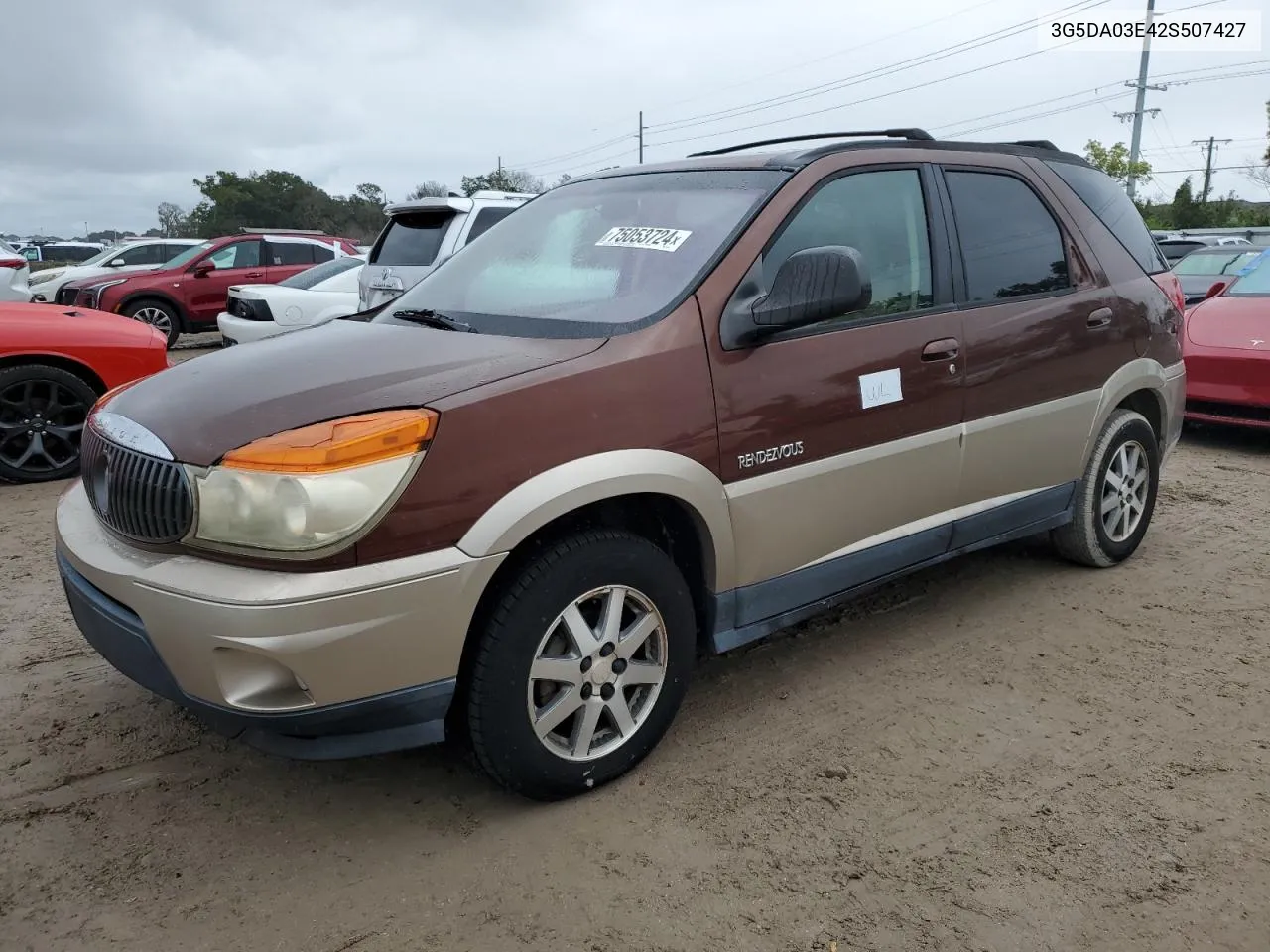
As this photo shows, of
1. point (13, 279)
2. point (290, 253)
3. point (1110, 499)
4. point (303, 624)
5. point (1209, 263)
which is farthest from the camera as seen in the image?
point (290, 253)

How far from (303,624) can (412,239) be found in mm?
6481

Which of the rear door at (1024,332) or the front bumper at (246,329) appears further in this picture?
the front bumper at (246,329)

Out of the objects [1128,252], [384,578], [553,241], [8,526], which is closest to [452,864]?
[384,578]

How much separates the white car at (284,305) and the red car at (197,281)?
3783 mm

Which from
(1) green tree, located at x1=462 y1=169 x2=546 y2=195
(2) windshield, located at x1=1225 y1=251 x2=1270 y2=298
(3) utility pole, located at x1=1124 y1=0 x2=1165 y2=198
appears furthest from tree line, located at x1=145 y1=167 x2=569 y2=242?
(2) windshield, located at x1=1225 y1=251 x2=1270 y2=298

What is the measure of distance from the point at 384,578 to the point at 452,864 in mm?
804

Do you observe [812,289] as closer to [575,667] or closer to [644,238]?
[644,238]

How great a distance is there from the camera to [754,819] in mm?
2631

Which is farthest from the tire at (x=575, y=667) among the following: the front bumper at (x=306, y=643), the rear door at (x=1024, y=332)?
the rear door at (x=1024, y=332)

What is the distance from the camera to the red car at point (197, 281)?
1346 centimetres

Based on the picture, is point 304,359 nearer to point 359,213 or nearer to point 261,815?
point 261,815

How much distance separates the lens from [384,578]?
2.24 meters

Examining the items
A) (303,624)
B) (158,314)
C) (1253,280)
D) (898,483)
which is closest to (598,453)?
(303,624)

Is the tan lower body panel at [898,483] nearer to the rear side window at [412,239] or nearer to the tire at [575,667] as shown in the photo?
the tire at [575,667]
